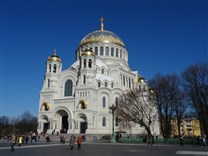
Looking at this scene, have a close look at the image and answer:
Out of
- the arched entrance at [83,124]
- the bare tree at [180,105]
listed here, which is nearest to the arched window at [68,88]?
the arched entrance at [83,124]

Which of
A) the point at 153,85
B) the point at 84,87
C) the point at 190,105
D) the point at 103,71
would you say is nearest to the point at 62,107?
the point at 84,87

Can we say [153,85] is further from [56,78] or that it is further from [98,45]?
[98,45]

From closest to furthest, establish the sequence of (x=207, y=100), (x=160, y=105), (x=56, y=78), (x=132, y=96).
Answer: (x=207, y=100) < (x=160, y=105) < (x=132, y=96) < (x=56, y=78)

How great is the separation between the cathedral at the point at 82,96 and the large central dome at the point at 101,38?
20.9 feet

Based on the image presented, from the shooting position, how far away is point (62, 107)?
5009 cm

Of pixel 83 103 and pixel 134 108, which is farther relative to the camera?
pixel 83 103

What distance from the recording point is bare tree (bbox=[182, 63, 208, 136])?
30.3 metres

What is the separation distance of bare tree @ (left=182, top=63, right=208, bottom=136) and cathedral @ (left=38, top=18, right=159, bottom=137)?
2086 cm

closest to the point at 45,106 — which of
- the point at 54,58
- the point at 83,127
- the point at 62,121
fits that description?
the point at 62,121

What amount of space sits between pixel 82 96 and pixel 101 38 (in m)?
20.8

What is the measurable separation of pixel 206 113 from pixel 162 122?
8.36 metres

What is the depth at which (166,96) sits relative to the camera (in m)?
36.0

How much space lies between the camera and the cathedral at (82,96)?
48.7 m

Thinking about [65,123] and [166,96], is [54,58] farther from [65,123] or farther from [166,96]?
[166,96]
